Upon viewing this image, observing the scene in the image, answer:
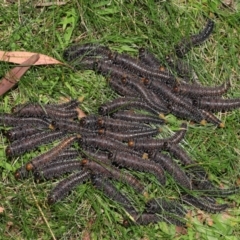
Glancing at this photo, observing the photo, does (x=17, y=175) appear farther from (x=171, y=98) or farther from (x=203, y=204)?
(x=203, y=204)

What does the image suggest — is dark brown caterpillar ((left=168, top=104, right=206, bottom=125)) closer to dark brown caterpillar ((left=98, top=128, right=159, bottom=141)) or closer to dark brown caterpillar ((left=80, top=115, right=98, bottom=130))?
dark brown caterpillar ((left=98, top=128, right=159, bottom=141))

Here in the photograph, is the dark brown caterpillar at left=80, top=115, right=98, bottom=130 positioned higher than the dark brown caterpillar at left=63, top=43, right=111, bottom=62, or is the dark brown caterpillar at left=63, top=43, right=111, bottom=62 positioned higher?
the dark brown caterpillar at left=63, top=43, right=111, bottom=62

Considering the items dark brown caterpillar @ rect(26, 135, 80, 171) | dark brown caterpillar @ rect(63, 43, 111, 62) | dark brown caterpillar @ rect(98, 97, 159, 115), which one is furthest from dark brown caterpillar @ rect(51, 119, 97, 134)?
dark brown caterpillar @ rect(63, 43, 111, 62)

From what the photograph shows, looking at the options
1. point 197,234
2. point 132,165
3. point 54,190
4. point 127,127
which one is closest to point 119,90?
point 127,127

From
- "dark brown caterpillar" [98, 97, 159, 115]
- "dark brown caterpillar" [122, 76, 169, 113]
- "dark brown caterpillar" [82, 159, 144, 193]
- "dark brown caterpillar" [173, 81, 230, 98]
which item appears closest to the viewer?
"dark brown caterpillar" [82, 159, 144, 193]

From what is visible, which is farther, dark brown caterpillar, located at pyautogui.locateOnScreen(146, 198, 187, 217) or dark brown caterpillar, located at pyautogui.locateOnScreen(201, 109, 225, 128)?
dark brown caterpillar, located at pyautogui.locateOnScreen(201, 109, 225, 128)
